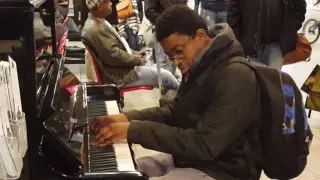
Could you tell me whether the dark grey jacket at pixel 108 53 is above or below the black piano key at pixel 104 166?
below

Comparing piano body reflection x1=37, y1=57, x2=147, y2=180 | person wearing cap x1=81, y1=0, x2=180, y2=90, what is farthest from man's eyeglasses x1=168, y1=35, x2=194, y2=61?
person wearing cap x1=81, y1=0, x2=180, y2=90

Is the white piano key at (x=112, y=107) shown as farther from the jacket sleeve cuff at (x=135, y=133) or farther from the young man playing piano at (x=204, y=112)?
the jacket sleeve cuff at (x=135, y=133)

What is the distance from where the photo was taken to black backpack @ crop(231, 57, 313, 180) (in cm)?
184

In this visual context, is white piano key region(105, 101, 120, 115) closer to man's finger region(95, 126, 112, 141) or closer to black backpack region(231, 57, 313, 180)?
man's finger region(95, 126, 112, 141)

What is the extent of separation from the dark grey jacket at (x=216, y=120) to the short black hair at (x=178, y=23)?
0.12m

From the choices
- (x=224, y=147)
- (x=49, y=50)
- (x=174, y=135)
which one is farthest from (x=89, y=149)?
(x=49, y=50)

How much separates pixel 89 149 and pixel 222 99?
0.59m

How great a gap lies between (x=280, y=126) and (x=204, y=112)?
0.33m

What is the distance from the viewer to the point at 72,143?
71.3 inches

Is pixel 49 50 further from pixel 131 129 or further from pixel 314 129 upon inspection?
pixel 314 129

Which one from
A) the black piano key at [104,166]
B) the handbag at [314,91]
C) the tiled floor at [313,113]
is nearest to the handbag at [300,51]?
the handbag at [314,91]

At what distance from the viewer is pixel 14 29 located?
1.38 meters

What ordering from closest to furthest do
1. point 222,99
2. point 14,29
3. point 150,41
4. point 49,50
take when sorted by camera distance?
point 14,29 < point 222,99 < point 49,50 < point 150,41

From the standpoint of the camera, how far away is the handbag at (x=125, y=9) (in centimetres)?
701
